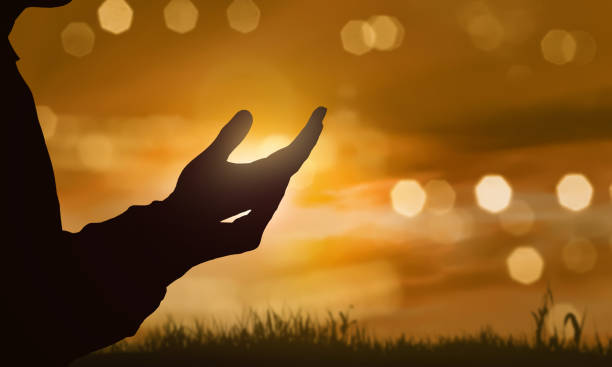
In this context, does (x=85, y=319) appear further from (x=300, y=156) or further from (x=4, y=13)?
(x=4, y=13)

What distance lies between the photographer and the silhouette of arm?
2.12 m

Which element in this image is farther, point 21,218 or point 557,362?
point 557,362

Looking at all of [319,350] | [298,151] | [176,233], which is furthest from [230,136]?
[319,350]

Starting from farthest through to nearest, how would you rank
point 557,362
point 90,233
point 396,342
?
1. point 396,342
2. point 557,362
3. point 90,233

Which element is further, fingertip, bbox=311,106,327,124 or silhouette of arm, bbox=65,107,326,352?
fingertip, bbox=311,106,327,124

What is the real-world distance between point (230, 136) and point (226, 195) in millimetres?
181

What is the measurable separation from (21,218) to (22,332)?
0.98 ft

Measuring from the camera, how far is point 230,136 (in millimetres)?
2250

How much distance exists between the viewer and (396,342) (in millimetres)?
6539

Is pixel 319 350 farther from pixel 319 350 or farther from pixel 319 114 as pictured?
pixel 319 114

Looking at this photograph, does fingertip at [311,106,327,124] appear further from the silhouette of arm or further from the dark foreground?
the dark foreground

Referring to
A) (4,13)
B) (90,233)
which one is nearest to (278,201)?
(90,233)

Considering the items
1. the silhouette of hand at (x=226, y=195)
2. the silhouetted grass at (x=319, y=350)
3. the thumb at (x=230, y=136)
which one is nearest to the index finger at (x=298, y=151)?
the silhouette of hand at (x=226, y=195)

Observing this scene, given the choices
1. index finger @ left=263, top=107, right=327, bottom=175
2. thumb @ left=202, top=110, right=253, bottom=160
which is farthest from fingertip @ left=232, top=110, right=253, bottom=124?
index finger @ left=263, top=107, right=327, bottom=175
